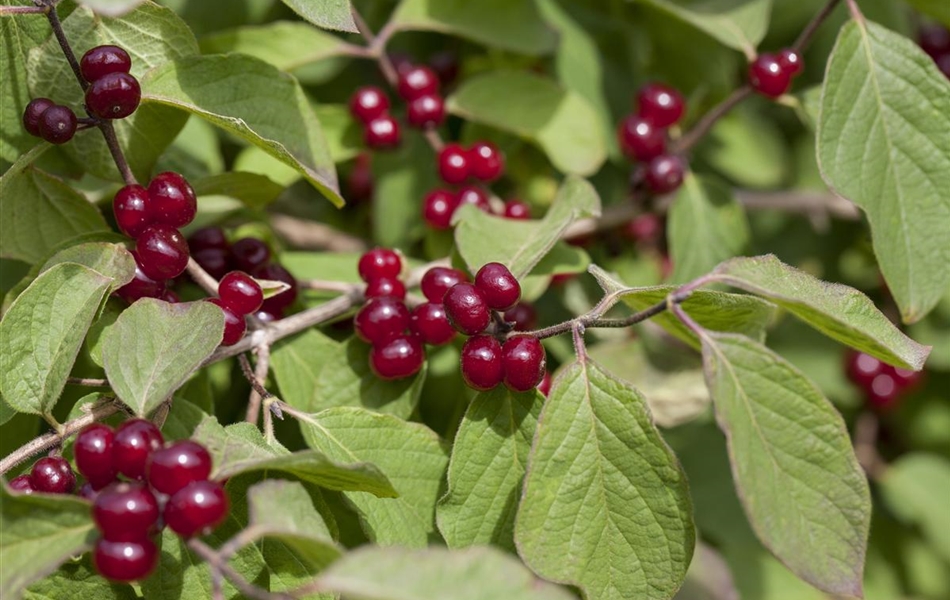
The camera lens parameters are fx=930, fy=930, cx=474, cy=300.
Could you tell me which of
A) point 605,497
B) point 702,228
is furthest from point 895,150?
point 605,497

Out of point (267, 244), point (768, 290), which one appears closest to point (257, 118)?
point (267, 244)

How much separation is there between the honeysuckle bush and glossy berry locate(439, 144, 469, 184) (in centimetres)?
10

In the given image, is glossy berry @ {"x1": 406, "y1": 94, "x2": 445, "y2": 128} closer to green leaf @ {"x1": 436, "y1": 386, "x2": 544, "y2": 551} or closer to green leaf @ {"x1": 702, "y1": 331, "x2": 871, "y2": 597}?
green leaf @ {"x1": 436, "y1": 386, "x2": 544, "y2": 551}

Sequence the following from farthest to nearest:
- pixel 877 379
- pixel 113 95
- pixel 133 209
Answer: pixel 877 379
pixel 133 209
pixel 113 95

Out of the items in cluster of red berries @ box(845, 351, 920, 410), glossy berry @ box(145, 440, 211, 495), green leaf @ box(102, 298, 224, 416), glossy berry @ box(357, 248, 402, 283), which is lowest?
cluster of red berries @ box(845, 351, 920, 410)

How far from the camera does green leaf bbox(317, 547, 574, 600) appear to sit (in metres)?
0.87

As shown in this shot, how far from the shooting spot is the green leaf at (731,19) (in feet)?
6.44

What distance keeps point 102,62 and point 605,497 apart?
904 mm

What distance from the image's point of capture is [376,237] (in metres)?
2.08

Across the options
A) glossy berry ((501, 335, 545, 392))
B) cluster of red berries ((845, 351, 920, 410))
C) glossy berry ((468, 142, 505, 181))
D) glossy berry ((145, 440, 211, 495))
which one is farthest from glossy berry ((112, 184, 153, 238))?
cluster of red berries ((845, 351, 920, 410))

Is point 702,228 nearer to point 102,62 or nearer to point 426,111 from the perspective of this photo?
point 426,111

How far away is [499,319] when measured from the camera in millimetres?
1353

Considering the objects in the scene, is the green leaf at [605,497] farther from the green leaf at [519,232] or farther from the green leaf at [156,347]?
the green leaf at [156,347]

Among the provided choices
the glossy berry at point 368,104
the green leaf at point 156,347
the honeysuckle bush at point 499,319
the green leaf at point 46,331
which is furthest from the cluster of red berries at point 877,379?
the green leaf at point 46,331
